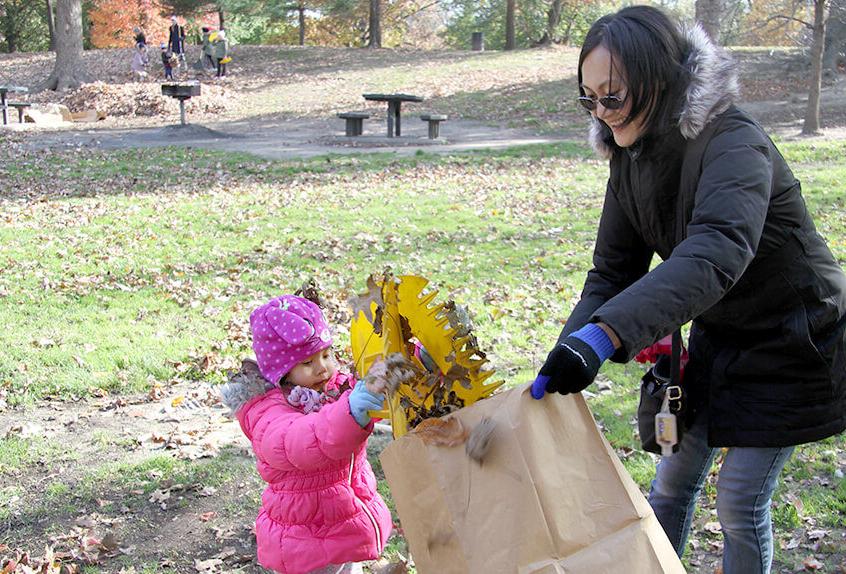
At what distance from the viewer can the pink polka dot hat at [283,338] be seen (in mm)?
2512

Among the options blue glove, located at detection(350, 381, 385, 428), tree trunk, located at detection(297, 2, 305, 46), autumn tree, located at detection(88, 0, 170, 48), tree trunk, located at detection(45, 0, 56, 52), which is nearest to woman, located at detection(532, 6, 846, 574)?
blue glove, located at detection(350, 381, 385, 428)

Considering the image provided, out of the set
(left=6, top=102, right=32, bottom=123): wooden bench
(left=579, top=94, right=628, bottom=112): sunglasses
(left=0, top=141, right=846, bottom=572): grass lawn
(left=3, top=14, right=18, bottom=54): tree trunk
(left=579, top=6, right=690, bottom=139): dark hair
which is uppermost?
(left=3, top=14, right=18, bottom=54): tree trunk

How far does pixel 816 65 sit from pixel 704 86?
15.8 metres

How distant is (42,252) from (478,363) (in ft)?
25.1

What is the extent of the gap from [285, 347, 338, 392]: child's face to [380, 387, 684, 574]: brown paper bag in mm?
799

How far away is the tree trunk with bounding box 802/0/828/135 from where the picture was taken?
15984 millimetres

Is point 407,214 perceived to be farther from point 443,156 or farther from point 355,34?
point 355,34

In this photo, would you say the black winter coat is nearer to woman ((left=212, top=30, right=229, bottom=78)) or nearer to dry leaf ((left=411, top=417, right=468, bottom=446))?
dry leaf ((left=411, top=417, right=468, bottom=446))

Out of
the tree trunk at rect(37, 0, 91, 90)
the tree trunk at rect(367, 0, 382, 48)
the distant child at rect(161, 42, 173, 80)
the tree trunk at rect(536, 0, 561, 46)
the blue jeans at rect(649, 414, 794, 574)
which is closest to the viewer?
the blue jeans at rect(649, 414, 794, 574)

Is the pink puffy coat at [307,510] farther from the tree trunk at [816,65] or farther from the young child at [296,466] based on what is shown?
the tree trunk at [816,65]

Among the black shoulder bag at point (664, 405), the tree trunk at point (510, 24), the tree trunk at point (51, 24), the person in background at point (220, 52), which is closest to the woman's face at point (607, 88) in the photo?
the black shoulder bag at point (664, 405)

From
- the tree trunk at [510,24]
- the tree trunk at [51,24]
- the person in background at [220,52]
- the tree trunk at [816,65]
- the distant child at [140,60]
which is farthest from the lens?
the tree trunk at [51,24]

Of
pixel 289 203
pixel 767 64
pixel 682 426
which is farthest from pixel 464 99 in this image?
pixel 682 426

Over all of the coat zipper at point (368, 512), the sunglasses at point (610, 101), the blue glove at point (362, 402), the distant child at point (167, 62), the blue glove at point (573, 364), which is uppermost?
the distant child at point (167, 62)
